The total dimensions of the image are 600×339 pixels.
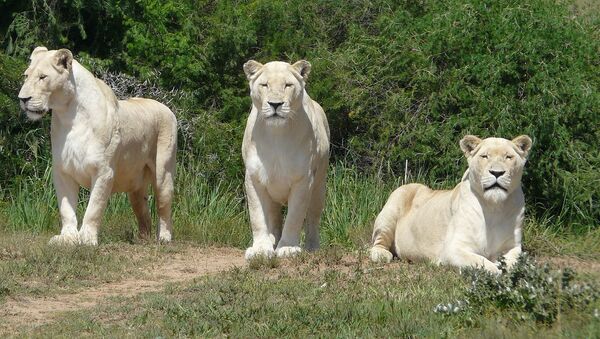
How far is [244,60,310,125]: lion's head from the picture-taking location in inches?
433

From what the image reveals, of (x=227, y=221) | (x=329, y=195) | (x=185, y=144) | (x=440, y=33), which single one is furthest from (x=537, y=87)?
(x=185, y=144)

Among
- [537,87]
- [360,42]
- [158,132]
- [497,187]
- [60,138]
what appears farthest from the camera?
[360,42]

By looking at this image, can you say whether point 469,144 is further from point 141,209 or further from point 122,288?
point 141,209

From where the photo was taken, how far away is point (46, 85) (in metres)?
12.1

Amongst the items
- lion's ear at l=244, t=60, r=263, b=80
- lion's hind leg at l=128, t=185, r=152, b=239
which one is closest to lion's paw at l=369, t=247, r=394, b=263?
lion's ear at l=244, t=60, r=263, b=80

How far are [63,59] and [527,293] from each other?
6260mm

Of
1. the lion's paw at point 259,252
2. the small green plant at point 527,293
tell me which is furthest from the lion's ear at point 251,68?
the small green plant at point 527,293

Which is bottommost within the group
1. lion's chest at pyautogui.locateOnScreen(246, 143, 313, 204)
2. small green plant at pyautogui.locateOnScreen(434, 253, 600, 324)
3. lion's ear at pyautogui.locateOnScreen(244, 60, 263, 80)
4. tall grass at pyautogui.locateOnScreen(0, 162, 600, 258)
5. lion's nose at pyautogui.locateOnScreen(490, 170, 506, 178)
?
tall grass at pyautogui.locateOnScreen(0, 162, 600, 258)

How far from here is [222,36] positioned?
18.3 meters

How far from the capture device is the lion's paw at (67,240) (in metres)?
11.6

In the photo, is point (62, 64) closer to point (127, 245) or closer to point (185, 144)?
point (127, 245)

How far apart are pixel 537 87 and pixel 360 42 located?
346 centimetres

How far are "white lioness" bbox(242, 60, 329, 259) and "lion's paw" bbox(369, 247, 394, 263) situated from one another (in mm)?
738

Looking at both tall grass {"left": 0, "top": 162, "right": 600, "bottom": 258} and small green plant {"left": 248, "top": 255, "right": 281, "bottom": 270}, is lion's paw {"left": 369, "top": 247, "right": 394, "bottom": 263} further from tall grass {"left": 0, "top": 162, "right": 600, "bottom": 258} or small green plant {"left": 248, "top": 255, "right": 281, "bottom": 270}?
tall grass {"left": 0, "top": 162, "right": 600, "bottom": 258}
